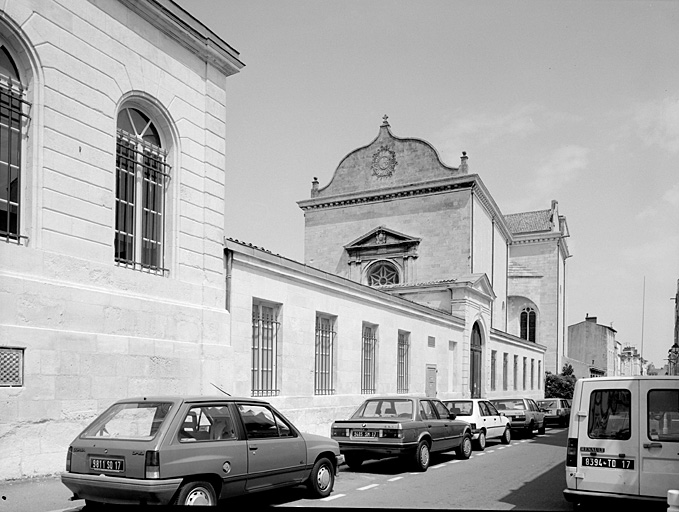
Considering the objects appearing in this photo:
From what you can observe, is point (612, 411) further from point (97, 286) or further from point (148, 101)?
point (148, 101)

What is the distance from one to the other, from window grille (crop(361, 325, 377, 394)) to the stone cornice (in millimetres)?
9495

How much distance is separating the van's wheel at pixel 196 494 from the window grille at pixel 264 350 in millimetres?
8336

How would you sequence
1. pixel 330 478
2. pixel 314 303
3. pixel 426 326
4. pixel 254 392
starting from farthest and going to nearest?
pixel 426 326
pixel 314 303
pixel 254 392
pixel 330 478

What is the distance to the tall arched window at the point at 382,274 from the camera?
A: 40938 millimetres

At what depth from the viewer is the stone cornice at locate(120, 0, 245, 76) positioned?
531 inches

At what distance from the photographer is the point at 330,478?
10.2 meters

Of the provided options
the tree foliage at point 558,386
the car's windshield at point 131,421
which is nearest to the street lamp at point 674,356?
the tree foliage at point 558,386

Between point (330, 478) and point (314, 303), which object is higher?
point (314, 303)

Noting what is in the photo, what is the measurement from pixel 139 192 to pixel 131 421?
6.51m

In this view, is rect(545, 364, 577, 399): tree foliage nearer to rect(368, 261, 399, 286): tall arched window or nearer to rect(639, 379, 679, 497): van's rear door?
rect(368, 261, 399, 286): tall arched window

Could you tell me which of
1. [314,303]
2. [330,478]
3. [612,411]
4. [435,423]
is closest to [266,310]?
[314,303]

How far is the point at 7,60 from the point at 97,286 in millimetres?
3920

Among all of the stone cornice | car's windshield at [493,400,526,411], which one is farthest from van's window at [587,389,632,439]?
car's windshield at [493,400,526,411]

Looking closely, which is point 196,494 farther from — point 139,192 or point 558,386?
point 558,386
